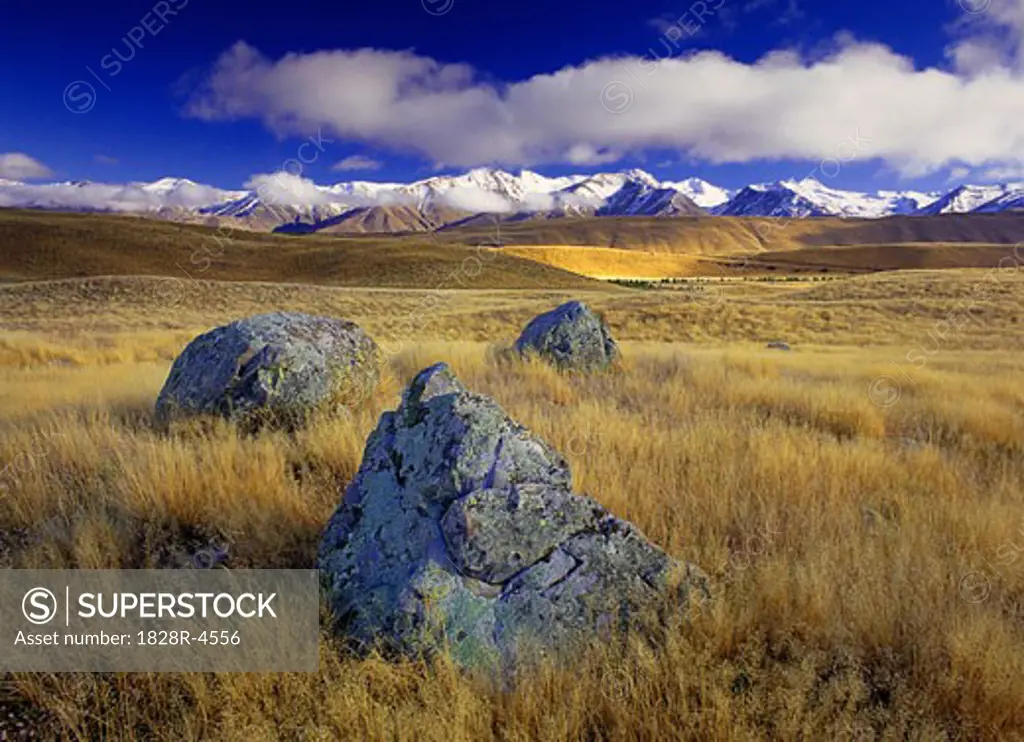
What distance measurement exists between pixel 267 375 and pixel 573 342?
645cm

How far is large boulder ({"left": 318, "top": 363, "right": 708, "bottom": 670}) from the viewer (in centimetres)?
228

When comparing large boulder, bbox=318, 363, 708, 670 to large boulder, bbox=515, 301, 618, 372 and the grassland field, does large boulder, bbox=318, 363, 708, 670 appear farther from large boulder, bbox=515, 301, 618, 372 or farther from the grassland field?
large boulder, bbox=515, 301, 618, 372

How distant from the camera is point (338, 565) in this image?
8.61ft

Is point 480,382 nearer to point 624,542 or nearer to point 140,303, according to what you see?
point 624,542

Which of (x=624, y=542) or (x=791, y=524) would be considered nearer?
(x=624, y=542)

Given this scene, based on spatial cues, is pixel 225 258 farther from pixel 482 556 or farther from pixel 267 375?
pixel 482 556

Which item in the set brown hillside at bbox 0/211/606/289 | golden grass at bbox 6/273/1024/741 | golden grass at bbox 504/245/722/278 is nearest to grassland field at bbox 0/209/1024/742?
golden grass at bbox 6/273/1024/741

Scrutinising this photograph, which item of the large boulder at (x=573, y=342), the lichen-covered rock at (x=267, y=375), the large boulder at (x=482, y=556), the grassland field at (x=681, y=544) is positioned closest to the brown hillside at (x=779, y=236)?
the large boulder at (x=573, y=342)

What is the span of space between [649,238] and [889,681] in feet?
648

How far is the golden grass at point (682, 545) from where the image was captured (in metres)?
1.94

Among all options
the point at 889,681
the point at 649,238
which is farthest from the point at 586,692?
the point at 649,238

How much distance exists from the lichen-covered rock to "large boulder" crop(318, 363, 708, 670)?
307 centimetres

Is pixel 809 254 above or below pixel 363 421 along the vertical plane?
above

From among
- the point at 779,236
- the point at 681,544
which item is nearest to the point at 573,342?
the point at 681,544
